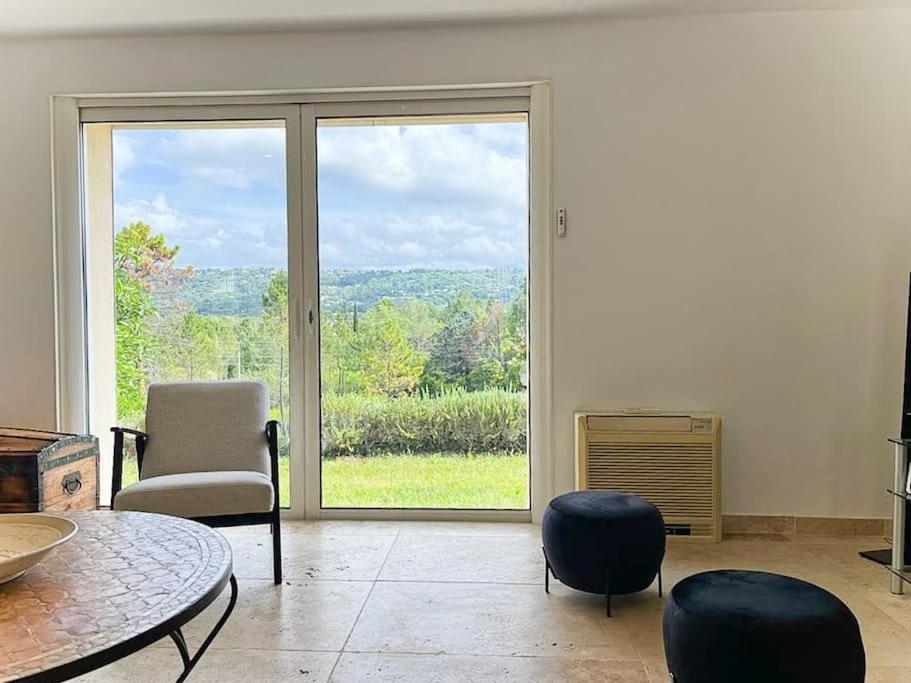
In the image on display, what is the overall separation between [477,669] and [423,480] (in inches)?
71.4

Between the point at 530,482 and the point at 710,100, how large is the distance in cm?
219

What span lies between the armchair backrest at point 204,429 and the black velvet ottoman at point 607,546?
145 cm

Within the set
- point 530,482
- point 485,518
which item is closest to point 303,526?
point 485,518

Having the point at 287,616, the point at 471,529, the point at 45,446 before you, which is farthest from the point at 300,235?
the point at 287,616

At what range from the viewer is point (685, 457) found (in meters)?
3.59

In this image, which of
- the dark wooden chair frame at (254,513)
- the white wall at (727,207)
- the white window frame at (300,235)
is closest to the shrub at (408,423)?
the white window frame at (300,235)

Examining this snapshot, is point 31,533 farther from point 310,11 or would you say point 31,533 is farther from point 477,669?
point 310,11

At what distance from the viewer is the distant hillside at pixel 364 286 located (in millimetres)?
4039

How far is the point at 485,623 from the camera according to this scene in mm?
2666

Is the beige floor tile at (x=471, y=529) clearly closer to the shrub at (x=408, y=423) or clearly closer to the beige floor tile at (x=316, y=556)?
the beige floor tile at (x=316, y=556)

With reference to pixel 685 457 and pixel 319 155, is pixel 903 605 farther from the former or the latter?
pixel 319 155

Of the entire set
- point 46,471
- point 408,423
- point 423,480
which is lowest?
point 423,480

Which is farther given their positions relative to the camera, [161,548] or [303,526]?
[303,526]

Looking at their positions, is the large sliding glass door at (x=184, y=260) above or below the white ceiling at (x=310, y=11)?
below
